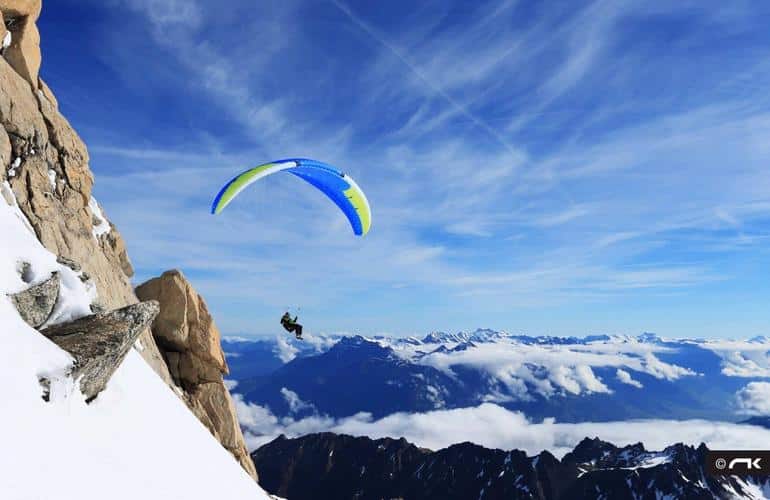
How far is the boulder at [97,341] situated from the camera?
13000 millimetres

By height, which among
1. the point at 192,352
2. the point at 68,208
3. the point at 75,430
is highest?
the point at 68,208

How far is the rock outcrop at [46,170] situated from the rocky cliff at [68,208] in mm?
49

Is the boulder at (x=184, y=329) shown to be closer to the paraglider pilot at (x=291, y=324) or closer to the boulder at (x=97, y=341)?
the paraglider pilot at (x=291, y=324)

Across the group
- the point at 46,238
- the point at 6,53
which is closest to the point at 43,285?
the point at 46,238

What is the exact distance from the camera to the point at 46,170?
2498 cm

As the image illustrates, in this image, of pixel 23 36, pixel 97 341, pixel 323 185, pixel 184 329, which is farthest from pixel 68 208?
pixel 97 341

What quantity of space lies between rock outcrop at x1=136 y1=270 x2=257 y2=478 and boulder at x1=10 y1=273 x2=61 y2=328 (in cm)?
1811

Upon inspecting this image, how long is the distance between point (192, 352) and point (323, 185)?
532 inches

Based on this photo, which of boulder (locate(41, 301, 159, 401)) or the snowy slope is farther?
boulder (locate(41, 301, 159, 401))

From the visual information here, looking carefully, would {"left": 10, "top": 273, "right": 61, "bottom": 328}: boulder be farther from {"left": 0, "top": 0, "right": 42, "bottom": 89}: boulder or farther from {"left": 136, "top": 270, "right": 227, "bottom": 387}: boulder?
{"left": 136, "top": 270, "right": 227, "bottom": 387}: boulder

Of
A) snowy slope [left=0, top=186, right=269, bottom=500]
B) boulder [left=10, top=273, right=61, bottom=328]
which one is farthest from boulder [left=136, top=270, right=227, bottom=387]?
boulder [left=10, top=273, right=61, bottom=328]

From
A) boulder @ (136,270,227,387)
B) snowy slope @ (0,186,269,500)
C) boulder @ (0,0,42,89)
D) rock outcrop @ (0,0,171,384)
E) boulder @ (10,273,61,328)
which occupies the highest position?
boulder @ (0,0,42,89)

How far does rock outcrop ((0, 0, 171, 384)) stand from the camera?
22547 mm

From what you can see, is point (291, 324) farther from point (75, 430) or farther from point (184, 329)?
point (75, 430)
